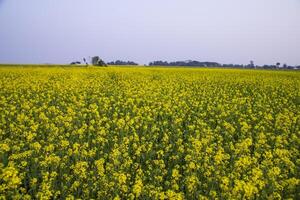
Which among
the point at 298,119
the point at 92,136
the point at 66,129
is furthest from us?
the point at 298,119

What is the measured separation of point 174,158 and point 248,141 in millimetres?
1946

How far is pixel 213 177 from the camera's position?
6566 mm

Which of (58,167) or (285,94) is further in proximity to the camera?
(285,94)

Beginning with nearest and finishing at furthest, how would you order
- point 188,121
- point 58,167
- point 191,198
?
point 191,198 → point 58,167 → point 188,121

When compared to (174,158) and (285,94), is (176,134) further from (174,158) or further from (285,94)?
(285,94)

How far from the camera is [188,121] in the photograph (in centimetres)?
1154

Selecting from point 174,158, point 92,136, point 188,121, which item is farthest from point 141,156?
point 188,121

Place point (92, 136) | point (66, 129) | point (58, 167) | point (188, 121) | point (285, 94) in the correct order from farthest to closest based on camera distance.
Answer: point (285, 94) < point (188, 121) < point (66, 129) < point (92, 136) < point (58, 167)

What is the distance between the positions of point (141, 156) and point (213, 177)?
2.18 m

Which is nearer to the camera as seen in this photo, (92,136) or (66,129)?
(92,136)

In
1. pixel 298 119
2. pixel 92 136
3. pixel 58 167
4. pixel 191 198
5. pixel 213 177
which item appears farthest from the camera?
pixel 298 119

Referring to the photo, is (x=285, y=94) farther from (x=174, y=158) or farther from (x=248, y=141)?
(x=174, y=158)

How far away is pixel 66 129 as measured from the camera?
33.5ft

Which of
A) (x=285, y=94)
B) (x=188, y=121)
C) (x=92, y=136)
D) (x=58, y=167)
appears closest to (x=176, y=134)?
(x=188, y=121)
